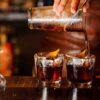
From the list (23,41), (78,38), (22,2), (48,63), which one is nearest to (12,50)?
(23,41)

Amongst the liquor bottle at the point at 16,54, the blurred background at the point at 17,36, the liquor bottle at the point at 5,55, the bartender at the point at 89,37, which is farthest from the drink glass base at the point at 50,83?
the liquor bottle at the point at 16,54

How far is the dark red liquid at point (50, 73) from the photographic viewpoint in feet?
4.74

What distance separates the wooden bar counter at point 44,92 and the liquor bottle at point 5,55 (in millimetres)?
1753

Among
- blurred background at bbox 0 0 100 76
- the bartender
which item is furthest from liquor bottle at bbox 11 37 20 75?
the bartender

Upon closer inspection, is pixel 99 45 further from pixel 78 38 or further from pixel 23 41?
pixel 23 41

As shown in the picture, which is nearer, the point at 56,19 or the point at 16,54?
the point at 56,19

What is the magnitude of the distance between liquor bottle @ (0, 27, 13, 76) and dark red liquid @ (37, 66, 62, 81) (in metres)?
1.73

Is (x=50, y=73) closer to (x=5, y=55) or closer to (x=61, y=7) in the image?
(x=61, y=7)

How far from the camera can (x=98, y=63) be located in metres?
2.06

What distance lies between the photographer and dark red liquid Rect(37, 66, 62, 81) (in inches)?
56.8

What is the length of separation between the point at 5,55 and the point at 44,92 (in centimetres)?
198

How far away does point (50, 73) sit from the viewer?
56.9 inches

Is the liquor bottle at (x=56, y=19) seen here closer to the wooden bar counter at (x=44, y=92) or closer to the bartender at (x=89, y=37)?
the wooden bar counter at (x=44, y=92)

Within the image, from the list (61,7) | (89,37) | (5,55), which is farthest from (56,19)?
(5,55)
